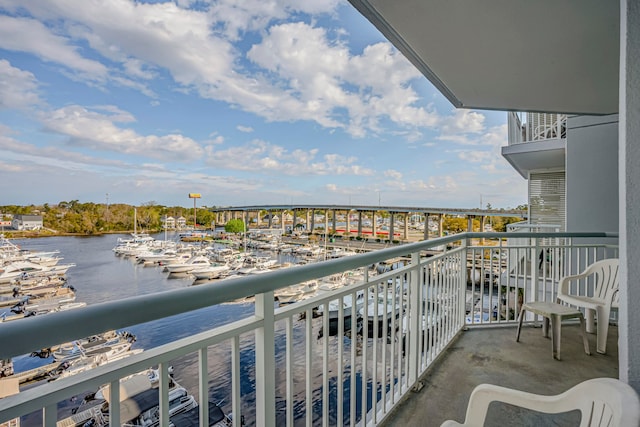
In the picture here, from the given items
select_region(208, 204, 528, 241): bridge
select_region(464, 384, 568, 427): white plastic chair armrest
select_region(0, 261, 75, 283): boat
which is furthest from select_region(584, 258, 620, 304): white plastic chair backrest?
select_region(0, 261, 75, 283): boat

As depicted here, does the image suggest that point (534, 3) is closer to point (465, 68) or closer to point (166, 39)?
point (465, 68)

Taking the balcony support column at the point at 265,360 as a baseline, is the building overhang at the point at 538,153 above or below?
above

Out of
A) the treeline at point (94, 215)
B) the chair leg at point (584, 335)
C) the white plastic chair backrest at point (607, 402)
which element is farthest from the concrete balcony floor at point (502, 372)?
the treeline at point (94, 215)

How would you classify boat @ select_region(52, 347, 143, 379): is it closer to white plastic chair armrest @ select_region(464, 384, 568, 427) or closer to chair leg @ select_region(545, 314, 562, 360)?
white plastic chair armrest @ select_region(464, 384, 568, 427)

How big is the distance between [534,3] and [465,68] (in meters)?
0.83

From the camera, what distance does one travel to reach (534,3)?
1.73 meters

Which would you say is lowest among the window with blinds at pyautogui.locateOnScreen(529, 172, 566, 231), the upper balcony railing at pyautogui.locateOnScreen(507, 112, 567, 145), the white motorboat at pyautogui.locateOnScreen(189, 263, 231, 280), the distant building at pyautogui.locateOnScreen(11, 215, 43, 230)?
the white motorboat at pyautogui.locateOnScreen(189, 263, 231, 280)

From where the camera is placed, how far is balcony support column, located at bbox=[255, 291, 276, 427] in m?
1.09

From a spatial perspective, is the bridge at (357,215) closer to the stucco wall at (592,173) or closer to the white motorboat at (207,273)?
the stucco wall at (592,173)

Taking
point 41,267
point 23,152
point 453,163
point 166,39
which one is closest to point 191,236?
point 41,267

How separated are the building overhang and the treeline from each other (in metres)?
12.8

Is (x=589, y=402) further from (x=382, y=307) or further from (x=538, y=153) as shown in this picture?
(x=538, y=153)

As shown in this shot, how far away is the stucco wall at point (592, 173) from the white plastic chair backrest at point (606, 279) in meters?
1.89

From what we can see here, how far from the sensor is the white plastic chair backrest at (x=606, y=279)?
3.04 metres
